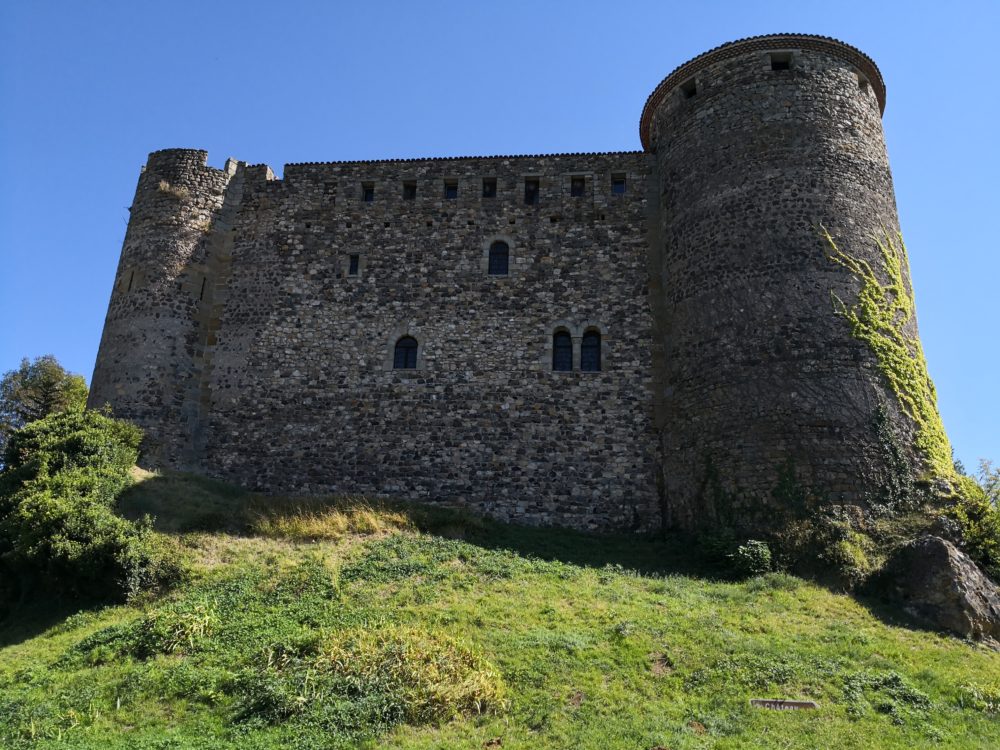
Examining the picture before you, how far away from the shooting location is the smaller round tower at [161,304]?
2180 cm

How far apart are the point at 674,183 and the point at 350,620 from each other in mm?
14345

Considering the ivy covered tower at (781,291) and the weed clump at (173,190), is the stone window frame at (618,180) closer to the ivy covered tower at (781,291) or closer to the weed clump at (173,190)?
the ivy covered tower at (781,291)

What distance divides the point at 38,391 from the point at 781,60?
27.6m

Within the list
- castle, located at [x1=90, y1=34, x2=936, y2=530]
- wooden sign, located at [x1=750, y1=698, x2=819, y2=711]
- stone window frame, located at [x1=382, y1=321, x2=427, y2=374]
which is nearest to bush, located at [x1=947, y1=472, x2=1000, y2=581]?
castle, located at [x1=90, y1=34, x2=936, y2=530]

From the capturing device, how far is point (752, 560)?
51.8 ft

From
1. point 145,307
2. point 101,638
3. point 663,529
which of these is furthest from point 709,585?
point 145,307

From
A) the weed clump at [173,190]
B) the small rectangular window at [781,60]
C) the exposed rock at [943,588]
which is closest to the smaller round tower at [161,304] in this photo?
the weed clump at [173,190]

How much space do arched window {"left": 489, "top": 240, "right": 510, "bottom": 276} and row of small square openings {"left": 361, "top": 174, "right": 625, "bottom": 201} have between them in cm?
155

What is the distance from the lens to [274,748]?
9.65 meters

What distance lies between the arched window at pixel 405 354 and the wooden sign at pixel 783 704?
44.1 ft

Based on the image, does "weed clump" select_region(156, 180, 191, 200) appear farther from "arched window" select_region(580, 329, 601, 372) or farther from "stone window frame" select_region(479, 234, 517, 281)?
"arched window" select_region(580, 329, 601, 372)

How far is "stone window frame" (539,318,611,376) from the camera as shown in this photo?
2122 cm

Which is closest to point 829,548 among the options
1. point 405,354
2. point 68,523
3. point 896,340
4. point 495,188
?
point 896,340

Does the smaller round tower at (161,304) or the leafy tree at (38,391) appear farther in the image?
the leafy tree at (38,391)
